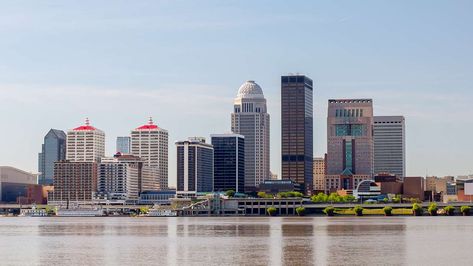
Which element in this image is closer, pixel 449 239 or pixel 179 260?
pixel 179 260

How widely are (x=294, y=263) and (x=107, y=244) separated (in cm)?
3639

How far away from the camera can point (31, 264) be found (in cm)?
Result: 9038

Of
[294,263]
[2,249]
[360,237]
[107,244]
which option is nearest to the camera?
[294,263]

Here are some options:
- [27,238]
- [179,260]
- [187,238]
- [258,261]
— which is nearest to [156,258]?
[179,260]

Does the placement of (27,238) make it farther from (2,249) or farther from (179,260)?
(179,260)

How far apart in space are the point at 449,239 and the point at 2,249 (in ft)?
170

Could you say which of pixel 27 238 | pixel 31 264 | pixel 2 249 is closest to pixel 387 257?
pixel 31 264

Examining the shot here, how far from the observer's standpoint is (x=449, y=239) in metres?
126

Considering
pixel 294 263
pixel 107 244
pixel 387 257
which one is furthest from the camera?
pixel 107 244

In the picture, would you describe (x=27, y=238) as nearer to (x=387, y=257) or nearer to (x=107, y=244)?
(x=107, y=244)

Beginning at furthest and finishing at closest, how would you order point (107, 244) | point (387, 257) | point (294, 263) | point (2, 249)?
point (107, 244)
point (2, 249)
point (387, 257)
point (294, 263)

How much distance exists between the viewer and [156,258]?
9481 centimetres

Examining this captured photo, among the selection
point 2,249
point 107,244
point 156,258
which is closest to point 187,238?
point 107,244

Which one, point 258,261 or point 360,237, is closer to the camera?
point 258,261
